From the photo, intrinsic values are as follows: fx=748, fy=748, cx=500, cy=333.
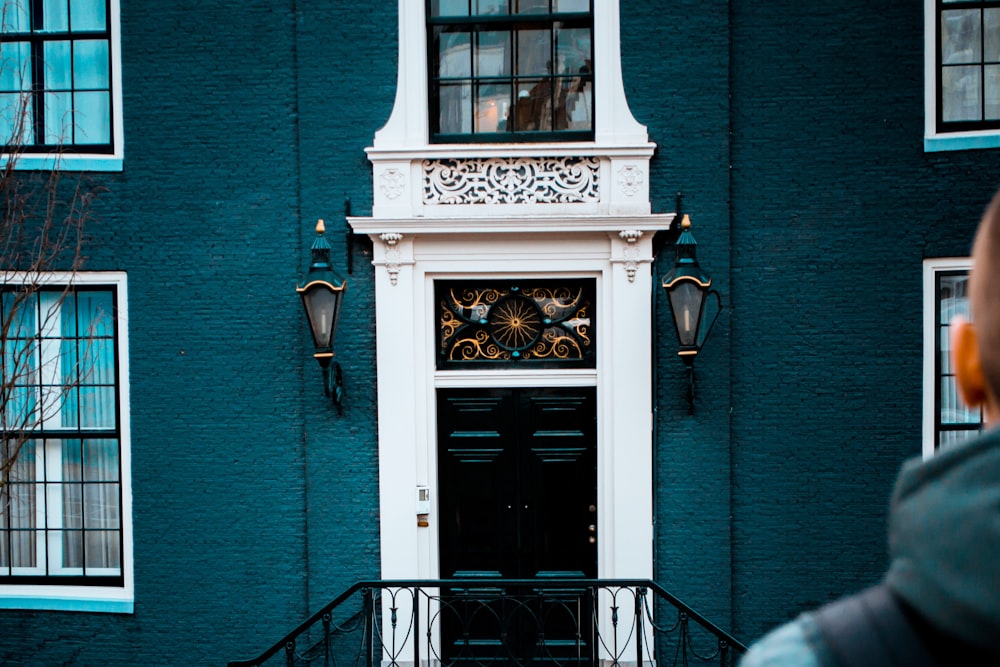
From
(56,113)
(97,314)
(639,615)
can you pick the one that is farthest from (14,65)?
(639,615)

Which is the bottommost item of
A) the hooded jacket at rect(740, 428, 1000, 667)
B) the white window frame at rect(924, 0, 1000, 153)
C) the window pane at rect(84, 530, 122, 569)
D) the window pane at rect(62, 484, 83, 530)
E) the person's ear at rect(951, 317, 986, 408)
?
the window pane at rect(84, 530, 122, 569)

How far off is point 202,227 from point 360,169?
4.94ft

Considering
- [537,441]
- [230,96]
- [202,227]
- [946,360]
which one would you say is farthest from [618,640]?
[230,96]

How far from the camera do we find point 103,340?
6.83m

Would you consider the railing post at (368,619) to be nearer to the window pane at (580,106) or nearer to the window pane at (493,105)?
the window pane at (493,105)

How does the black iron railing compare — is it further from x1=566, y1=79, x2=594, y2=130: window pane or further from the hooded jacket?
the hooded jacket

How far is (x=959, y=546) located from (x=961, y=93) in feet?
23.3

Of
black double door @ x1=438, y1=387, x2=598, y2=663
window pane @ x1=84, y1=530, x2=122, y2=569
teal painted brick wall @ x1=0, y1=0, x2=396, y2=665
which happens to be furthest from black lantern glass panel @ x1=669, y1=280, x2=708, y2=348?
window pane @ x1=84, y1=530, x2=122, y2=569

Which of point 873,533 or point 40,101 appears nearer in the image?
point 873,533

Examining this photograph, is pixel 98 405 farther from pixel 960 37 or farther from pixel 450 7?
pixel 960 37

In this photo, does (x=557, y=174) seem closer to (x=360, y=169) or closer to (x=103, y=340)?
(x=360, y=169)

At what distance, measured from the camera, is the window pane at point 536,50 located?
6.66 metres

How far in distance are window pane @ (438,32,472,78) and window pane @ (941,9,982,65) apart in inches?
163

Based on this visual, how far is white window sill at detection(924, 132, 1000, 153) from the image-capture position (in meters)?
6.34
